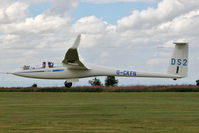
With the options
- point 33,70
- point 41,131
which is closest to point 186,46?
point 33,70

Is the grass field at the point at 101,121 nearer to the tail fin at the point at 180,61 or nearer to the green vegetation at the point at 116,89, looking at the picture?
the green vegetation at the point at 116,89

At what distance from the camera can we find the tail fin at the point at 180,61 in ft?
159

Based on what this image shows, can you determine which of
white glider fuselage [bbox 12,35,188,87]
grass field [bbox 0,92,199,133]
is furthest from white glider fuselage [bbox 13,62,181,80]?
grass field [bbox 0,92,199,133]

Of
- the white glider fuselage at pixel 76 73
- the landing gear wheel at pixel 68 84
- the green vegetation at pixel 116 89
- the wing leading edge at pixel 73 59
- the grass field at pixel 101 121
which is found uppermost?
the wing leading edge at pixel 73 59

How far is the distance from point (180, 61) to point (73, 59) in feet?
40.7

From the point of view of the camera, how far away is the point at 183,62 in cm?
4897

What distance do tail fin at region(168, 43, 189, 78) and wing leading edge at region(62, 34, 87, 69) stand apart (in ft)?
34.3

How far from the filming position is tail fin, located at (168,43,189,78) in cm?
4844

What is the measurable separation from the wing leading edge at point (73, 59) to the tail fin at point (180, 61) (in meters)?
10.4

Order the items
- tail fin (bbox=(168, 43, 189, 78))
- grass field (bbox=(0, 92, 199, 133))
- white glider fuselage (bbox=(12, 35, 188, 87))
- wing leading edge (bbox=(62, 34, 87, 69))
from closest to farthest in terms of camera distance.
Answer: grass field (bbox=(0, 92, 199, 133))
wing leading edge (bbox=(62, 34, 87, 69))
white glider fuselage (bbox=(12, 35, 188, 87))
tail fin (bbox=(168, 43, 189, 78))

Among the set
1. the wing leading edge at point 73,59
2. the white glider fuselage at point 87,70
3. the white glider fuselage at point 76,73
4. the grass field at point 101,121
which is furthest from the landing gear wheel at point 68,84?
the grass field at point 101,121

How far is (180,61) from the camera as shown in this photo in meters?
48.9

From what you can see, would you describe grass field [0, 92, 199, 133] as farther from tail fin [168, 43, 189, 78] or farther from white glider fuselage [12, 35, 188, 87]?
tail fin [168, 43, 189, 78]

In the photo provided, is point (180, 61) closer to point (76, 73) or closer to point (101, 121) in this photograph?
point (76, 73)
